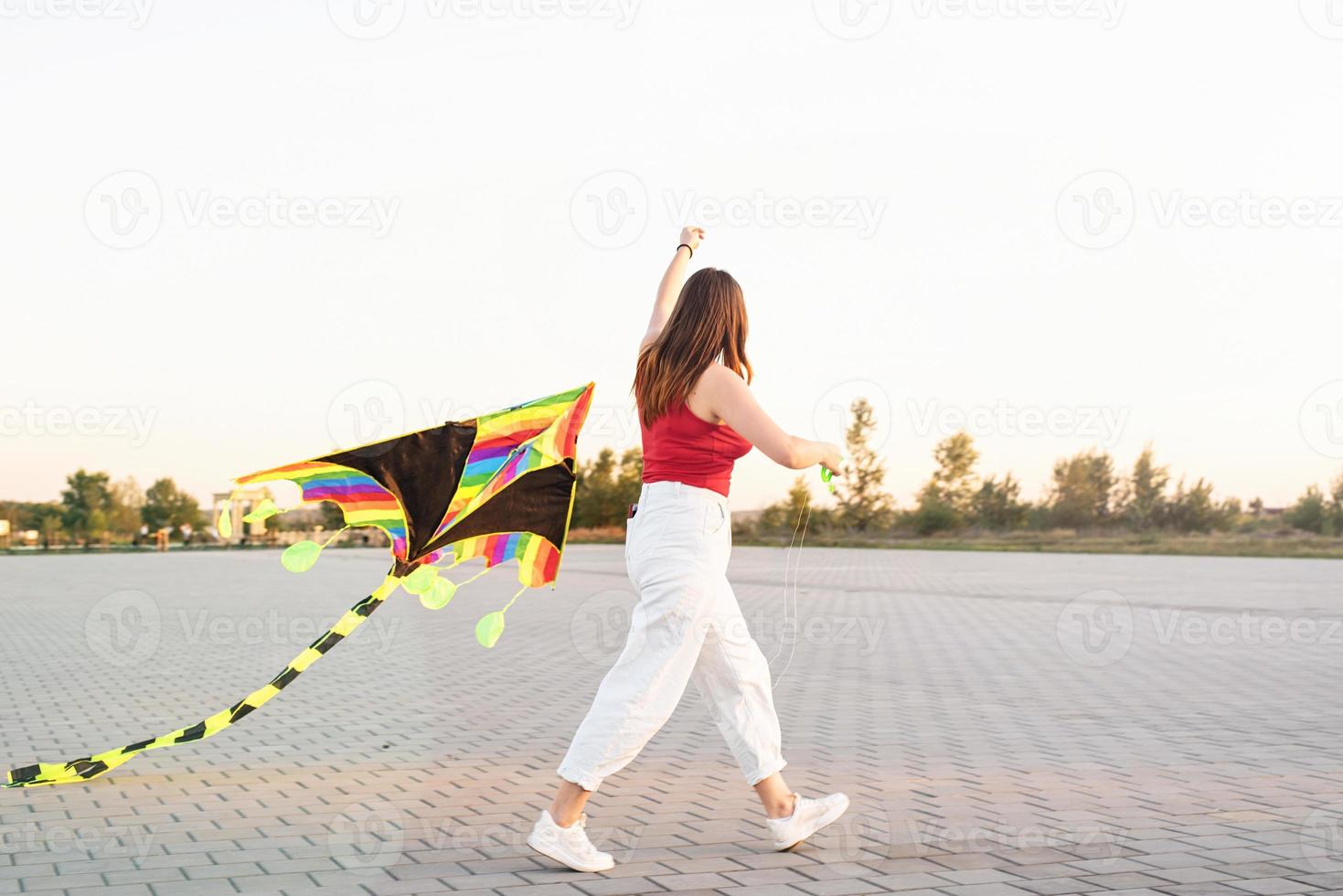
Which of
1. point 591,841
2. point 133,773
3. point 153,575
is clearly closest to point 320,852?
point 591,841

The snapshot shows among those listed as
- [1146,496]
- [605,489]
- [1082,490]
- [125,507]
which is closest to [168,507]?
[125,507]

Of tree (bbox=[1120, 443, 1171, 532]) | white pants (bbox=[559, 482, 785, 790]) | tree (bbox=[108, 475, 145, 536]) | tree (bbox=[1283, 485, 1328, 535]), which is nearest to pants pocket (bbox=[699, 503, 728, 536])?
white pants (bbox=[559, 482, 785, 790])

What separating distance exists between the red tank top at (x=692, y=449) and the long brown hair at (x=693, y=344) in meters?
0.06

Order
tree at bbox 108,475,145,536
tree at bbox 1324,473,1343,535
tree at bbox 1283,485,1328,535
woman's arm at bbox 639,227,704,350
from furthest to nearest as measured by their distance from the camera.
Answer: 1. tree at bbox 108,475,145,536
2. tree at bbox 1283,485,1328,535
3. tree at bbox 1324,473,1343,535
4. woman's arm at bbox 639,227,704,350

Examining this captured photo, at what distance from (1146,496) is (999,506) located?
268 inches

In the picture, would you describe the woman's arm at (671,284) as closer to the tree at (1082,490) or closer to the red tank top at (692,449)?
the red tank top at (692,449)

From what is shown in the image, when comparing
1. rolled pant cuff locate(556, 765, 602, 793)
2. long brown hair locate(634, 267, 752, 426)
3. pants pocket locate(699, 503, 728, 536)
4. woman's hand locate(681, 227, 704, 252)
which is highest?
woman's hand locate(681, 227, 704, 252)

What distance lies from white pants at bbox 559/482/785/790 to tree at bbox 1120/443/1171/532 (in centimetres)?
5126

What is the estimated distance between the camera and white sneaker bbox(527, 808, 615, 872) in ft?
13.7

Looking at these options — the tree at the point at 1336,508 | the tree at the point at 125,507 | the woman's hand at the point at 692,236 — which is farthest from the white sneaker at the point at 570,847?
the tree at the point at 125,507

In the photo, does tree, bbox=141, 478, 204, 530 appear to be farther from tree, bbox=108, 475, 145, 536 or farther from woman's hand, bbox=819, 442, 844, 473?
woman's hand, bbox=819, 442, 844, 473

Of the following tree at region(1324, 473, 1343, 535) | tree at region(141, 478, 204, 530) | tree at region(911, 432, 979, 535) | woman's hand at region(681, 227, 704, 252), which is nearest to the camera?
woman's hand at region(681, 227, 704, 252)

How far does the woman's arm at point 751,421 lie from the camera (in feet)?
13.9

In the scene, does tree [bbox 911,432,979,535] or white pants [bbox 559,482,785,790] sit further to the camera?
tree [bbox 911,432,979,535]
